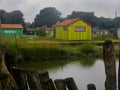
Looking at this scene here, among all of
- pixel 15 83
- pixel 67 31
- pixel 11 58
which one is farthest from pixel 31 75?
pixel 67 31

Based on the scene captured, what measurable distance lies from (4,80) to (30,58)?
20.6 meters

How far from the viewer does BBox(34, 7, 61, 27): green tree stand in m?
108

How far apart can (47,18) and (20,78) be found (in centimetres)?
10275

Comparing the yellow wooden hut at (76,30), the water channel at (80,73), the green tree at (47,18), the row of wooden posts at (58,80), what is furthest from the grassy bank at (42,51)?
the green tree at (47,18)

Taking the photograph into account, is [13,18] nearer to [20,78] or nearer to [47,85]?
[20,78]

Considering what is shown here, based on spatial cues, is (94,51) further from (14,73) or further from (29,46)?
(14,73)

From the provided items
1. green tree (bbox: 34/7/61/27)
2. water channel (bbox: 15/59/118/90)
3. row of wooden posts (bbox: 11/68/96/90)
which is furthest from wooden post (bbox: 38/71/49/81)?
green tree (bbox: 34/7/61/27)

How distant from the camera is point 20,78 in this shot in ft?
32.0

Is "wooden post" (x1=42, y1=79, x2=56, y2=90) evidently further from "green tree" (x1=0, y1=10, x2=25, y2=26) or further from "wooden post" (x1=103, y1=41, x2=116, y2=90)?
"green tree" (x1=0, y1=10, x2=25, y2=26)

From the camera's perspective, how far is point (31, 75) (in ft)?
30.5

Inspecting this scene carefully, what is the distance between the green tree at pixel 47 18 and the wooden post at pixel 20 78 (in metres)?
96.3

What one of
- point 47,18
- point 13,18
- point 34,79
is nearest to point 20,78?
point 34,79

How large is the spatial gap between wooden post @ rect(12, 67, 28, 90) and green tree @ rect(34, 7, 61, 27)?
96328 millimetres

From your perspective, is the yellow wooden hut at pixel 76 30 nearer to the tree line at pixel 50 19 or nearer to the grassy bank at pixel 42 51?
the grassy bank at pixel 42 51
